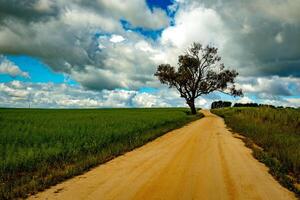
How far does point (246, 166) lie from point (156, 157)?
3432 mm

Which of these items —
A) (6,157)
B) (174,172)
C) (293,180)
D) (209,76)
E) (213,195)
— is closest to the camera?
(213,195)

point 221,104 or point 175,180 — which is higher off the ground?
point 221,104

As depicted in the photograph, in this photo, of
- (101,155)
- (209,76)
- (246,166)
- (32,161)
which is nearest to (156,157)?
(101,155)

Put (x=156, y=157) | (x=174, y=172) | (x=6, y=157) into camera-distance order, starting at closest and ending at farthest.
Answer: (x=174, y=172) → (x=6, y=157) → (x=156, y=157)

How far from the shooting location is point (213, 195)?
7367mm

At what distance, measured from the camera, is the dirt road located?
7465mm

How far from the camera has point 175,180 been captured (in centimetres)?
876

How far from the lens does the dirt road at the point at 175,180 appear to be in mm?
7465

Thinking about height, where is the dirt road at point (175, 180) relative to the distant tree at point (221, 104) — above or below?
below

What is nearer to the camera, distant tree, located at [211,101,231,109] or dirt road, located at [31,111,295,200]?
dirt road, located at [31,111,295,200]

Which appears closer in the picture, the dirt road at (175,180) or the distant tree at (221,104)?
the dirt road at (175,180)

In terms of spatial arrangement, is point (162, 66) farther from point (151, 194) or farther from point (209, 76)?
point (151, 194)

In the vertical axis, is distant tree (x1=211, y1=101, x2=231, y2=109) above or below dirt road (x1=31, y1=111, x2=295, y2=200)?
above

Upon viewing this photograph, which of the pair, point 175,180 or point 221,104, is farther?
point 221,104
